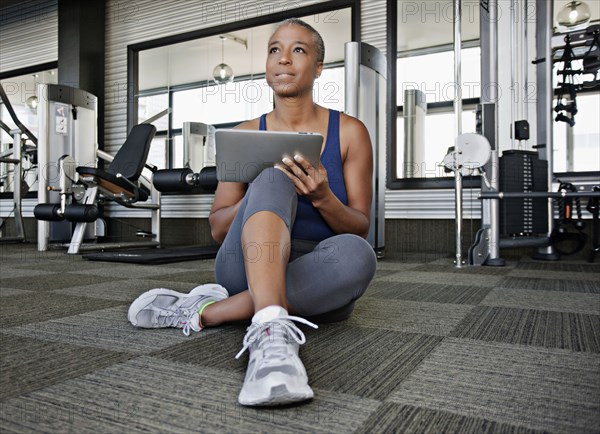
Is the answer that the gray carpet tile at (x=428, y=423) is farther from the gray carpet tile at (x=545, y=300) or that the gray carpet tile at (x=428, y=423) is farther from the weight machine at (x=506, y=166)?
the weight machine at (x=506, y=166)

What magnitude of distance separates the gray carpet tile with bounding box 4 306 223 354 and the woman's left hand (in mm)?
467

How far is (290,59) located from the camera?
1.20 meters

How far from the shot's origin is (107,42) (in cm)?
554

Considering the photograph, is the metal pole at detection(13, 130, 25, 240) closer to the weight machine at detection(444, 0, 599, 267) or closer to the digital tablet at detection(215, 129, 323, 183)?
the weight machine at detection(444, 0, 599, 267)

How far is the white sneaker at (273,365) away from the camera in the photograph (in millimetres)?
743

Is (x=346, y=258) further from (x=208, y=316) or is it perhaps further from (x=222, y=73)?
(x=222, y=73)

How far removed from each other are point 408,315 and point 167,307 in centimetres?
71

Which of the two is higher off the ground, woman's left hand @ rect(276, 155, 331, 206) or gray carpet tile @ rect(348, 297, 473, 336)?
woman's left hand @ rect(276, 155, 331, 206)

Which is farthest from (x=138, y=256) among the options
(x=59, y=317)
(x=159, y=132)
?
(x=159, y=132)

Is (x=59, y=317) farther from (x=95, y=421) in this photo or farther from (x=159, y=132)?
(x=159, y=132)

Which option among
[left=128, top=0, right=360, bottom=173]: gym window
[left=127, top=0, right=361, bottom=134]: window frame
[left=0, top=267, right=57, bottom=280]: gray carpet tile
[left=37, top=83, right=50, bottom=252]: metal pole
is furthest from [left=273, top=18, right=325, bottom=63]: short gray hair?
[left=128, top=0, right=360, bottom=173]: gym window

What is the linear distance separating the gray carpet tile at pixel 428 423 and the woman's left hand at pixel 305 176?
0.47 meters

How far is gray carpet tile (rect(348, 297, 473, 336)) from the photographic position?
134 centimetres

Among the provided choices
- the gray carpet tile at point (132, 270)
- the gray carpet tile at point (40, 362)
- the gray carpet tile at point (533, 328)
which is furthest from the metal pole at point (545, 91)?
the gray carpet tile at point (40, 362)
